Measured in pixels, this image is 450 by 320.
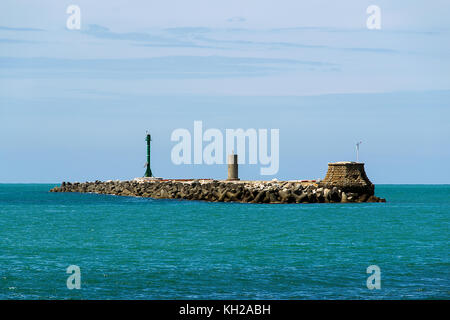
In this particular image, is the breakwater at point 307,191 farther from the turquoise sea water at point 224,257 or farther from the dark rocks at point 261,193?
the turquoise sea water at point 224,257

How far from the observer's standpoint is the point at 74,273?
2009cm

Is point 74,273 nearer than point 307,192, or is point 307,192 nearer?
point 74,273

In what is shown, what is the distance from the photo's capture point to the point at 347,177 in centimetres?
6488

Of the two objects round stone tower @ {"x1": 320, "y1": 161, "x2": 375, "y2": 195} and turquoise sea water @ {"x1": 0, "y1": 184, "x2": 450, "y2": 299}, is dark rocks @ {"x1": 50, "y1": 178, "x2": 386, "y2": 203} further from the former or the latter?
turquoise sea water @ {"x1": 0, "y1": 184, "x2": 450, "y2": 299}

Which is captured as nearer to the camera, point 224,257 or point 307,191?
point 224,257

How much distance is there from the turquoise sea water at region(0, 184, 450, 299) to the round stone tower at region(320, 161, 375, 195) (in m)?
19.2

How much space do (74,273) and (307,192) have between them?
150ft

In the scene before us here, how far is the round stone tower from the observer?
2544 inches

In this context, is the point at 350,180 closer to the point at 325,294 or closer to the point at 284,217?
the point at 284,217

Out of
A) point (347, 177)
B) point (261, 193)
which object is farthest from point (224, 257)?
point (347, 177)

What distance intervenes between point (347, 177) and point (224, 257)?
138 feet

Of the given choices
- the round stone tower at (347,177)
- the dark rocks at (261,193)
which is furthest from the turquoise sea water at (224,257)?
the round stone tower at (347,177)

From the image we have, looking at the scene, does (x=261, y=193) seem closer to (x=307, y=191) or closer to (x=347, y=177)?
(x=307, y=191)
